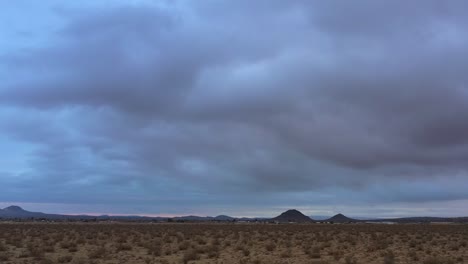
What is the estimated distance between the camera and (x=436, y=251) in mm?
35719

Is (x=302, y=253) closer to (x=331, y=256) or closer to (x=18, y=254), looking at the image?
(x=331, y=256)

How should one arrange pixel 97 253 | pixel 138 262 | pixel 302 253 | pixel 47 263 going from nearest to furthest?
pixel 47 263 → pixel 138 262 → pixel 97 253 → pixel 302 253

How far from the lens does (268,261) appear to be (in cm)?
2827

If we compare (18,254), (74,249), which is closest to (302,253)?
(74,249)

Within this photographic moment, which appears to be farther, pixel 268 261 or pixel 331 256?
pixel 331 256

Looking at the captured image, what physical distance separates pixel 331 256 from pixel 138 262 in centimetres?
1142

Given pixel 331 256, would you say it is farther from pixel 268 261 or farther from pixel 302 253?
pixel 268 261

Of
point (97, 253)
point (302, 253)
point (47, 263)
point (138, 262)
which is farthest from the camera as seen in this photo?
point (302, 253)

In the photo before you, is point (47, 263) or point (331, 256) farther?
point (331, 256)

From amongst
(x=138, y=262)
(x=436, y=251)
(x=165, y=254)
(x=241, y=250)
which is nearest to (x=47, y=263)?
(x=138, y=262)

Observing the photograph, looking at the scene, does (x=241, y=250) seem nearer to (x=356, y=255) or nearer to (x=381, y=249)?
(x=356, y=255)

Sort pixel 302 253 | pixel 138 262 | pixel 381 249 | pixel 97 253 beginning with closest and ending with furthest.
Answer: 1. pixel 138 262
2. pixel 97 253
3. pixel 302 253
4. pixel 381 249

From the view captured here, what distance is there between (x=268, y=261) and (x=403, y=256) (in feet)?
29.1

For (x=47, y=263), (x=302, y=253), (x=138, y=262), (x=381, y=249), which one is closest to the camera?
(x=47, y=263)
